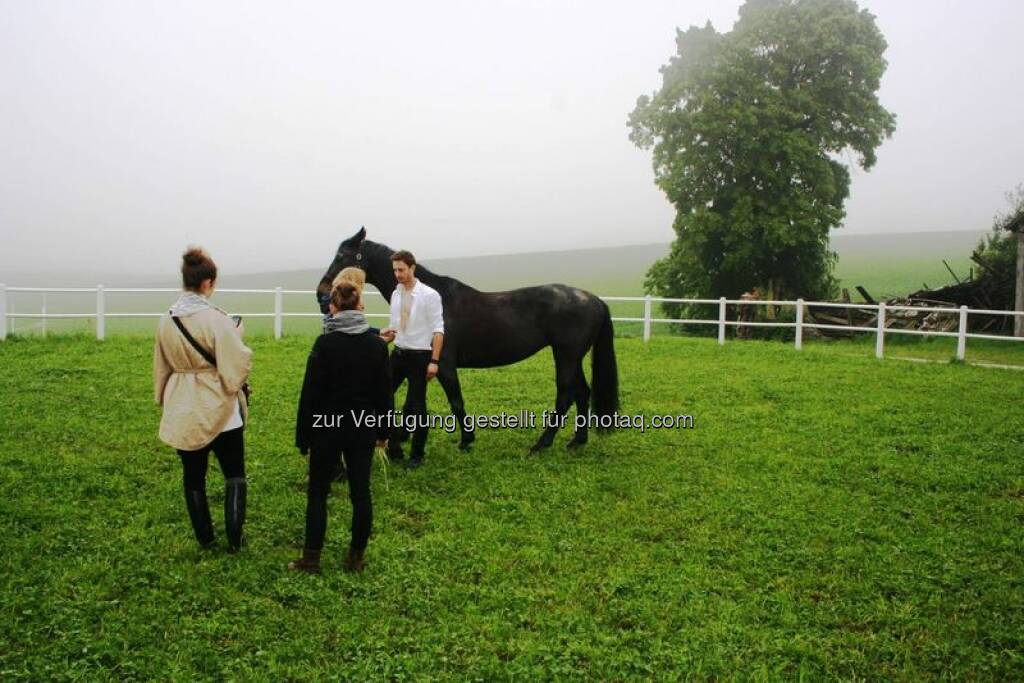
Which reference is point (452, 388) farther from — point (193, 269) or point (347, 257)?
point (193, 269)

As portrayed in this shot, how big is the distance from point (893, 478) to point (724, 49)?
18.9m

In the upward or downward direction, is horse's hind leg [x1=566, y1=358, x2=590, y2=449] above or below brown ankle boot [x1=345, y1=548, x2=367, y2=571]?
above

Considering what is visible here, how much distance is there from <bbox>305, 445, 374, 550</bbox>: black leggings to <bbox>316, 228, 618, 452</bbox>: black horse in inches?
113

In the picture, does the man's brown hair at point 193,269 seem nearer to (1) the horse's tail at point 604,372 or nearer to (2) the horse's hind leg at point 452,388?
(2) the horse's hind leg at point 452,388

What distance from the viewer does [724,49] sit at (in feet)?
74.4

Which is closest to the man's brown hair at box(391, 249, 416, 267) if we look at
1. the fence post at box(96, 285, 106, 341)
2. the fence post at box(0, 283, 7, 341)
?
the fence post at box(96, 285, 106, 341)

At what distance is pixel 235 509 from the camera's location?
187 inches

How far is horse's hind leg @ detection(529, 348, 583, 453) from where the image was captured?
25.1ft

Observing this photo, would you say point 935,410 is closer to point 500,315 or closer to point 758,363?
point 758,363

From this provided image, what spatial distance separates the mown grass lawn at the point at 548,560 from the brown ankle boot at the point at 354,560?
9 centimetres

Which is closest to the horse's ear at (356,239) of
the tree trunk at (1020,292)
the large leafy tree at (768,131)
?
the large leafy tree at (768,131)

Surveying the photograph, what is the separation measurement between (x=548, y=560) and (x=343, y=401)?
1734 millimetres

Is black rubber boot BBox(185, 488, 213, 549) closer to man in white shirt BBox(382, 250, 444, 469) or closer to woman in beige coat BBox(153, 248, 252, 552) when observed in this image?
woman in beige coat BBox(153, 248, 252, 552)

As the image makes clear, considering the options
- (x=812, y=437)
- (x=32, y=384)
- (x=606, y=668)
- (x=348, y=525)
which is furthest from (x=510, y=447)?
(x=32, y=384)
